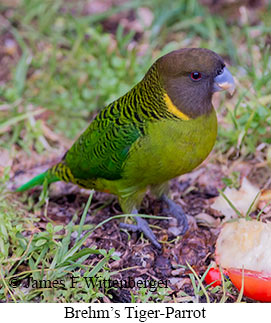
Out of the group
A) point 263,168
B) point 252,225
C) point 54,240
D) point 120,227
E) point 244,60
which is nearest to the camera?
point 252,225

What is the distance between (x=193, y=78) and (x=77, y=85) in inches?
93.7

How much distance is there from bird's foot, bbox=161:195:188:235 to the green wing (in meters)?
0.58

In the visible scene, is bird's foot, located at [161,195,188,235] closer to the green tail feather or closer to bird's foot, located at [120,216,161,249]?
bird's foot, located at [120,216,161,249]

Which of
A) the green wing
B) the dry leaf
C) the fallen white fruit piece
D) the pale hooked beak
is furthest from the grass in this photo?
the pale hooked beak

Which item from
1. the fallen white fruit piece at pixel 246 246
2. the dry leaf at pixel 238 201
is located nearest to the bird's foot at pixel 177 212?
the dry leaf at pixel 238 201

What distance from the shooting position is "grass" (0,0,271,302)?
343 centimetres

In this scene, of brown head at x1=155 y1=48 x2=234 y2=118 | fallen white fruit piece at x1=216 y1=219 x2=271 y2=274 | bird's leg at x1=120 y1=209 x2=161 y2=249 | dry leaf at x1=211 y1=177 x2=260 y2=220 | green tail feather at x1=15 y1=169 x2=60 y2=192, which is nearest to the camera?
fallen white fruit piece at x1=216 y1=219 x2=271 y2=274

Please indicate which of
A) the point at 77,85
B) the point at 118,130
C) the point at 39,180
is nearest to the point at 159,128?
the point at 118,130

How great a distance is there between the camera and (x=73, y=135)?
16.8 ft

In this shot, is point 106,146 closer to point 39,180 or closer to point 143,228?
point 143,228

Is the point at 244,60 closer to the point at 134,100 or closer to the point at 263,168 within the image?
the point at 263,168
